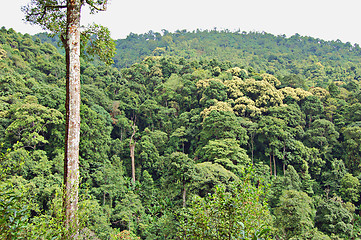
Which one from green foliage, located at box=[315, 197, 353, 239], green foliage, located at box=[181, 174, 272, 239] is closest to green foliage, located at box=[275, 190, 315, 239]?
green foliage, located at box=[315, 197, 353, 239]

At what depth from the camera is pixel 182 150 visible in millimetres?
21656

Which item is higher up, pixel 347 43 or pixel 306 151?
pixel 347 43

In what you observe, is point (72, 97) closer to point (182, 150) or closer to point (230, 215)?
point (230, 215)

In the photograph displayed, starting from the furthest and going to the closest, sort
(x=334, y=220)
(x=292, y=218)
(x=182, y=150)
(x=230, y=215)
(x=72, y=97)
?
(x=182, y=150)
(x=334, y=220)
(x=292, y=218)
(x=72, y=97)
(x=230, y=215)

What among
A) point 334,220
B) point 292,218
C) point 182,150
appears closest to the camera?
point 292,218

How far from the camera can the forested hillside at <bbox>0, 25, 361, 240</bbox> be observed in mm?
10094

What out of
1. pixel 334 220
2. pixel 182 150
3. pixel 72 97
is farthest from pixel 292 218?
pixel 182 150

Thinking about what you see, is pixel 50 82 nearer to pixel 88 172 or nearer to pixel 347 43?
pixel 88 172

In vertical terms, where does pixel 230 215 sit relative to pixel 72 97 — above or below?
below

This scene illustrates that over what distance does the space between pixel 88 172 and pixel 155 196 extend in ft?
16.4

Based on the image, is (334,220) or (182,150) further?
(182,150)

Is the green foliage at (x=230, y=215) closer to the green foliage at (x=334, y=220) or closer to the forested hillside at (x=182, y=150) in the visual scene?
the forested hillside at (x=182, y=150)

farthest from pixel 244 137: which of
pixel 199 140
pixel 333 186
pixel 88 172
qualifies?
pixel 88 172

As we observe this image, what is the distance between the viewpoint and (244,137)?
1889cm
